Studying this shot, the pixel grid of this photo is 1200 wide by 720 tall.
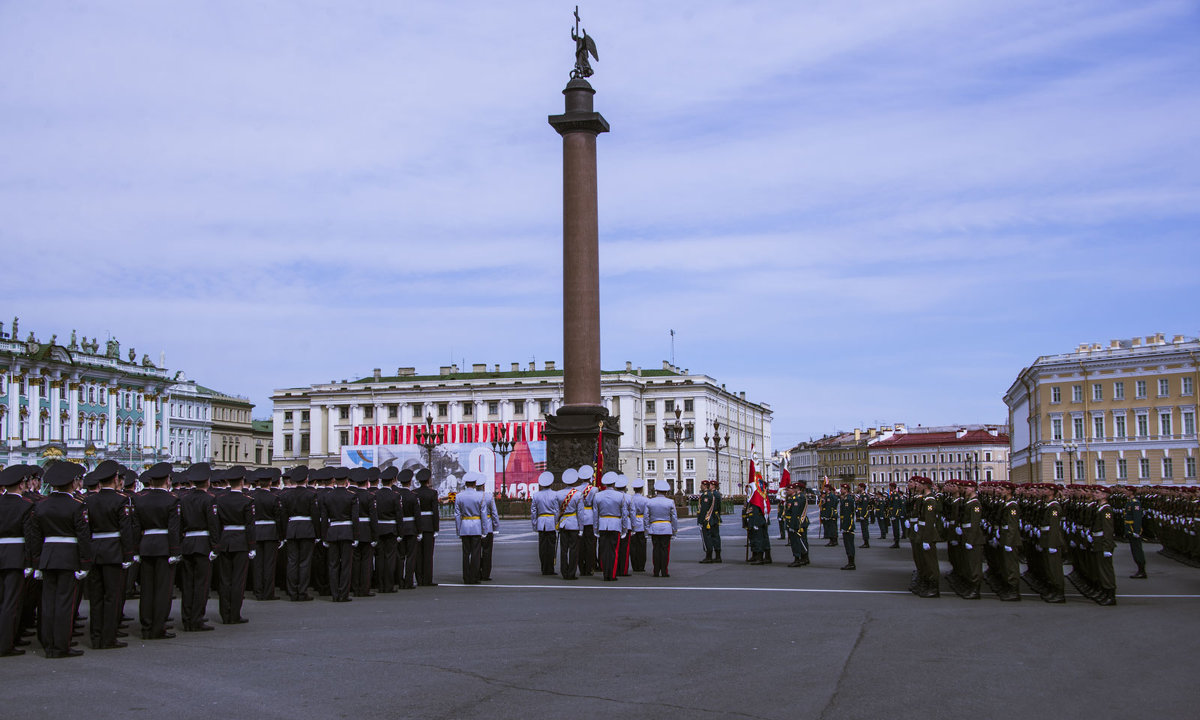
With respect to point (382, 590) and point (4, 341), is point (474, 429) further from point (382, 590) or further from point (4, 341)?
point (382, 590)

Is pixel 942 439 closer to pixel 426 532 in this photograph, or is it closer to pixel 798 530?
pixel 798 530

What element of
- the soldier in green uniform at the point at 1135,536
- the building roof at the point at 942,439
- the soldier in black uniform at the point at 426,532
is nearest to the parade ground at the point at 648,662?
the soldier in black uniform at the point at 426,532

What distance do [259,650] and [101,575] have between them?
192cm

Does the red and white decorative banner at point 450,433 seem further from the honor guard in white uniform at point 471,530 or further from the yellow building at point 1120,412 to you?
the honor guard in white uniform at point 471,530

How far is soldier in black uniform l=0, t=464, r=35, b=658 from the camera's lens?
10.9 m

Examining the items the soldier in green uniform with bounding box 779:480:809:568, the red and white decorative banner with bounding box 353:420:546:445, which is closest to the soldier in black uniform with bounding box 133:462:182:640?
the soldier in green uniform with bounding box 779:480:809:568

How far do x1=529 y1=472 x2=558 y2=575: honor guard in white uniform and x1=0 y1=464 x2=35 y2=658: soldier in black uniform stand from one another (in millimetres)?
9512

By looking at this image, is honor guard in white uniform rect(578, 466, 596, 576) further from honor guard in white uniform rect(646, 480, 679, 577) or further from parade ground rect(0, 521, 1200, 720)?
parade ground rect(0, 521, 1200, 720)

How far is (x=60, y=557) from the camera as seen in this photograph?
10.9 metres

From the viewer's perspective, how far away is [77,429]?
9519 cm

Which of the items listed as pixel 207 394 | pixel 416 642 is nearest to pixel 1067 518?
pixel 416 642

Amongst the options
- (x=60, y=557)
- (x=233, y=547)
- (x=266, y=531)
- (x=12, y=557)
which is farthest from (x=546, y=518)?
(x=12, y=557)

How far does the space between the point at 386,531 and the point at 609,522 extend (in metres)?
4.15

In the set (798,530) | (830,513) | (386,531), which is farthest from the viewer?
(830,513)
